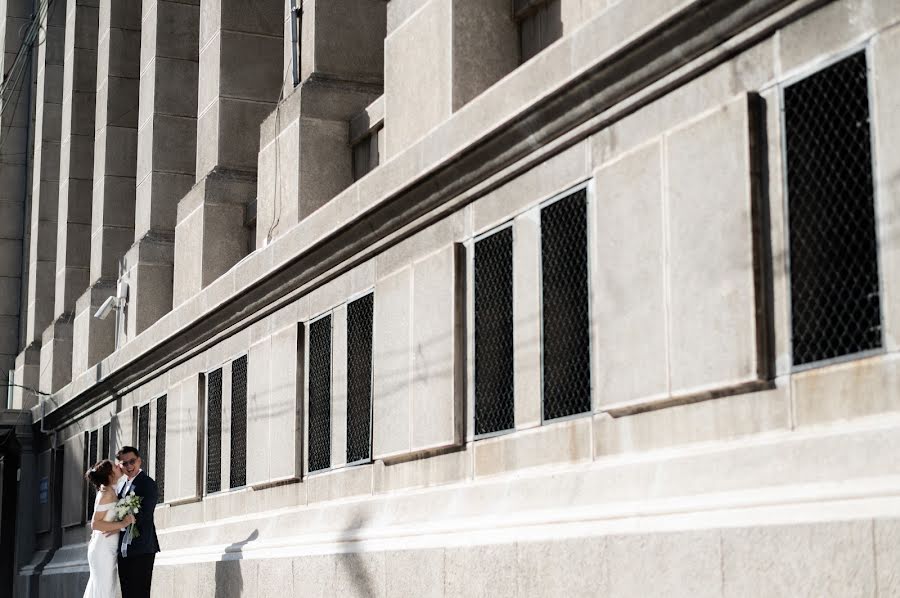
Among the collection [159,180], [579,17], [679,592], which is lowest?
[679,592]

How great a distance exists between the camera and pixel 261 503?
19141 mm

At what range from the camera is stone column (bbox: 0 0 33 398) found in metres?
43.9

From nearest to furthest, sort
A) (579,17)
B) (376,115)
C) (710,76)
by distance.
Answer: (710,76), (579,17), (376,115)

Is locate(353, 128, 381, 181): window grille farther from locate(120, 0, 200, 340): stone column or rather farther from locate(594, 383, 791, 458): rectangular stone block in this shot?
locate(120, 0, 200, 340): stone column

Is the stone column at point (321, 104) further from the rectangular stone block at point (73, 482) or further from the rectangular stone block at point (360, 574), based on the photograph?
the rectangular stone block at point (73, 482)

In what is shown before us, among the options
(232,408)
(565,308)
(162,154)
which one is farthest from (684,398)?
(162,154)

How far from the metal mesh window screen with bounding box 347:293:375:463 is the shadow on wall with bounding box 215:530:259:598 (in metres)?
3.07

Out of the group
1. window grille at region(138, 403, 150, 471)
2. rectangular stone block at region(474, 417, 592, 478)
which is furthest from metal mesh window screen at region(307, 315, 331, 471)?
window grille at region(138, 403, 150, 471)

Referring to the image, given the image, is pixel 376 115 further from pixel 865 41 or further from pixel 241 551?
pixel 865 41

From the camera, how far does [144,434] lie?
2534 cm

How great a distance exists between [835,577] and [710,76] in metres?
3.55

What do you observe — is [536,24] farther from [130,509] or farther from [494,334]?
[130,509]

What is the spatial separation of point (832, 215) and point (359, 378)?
769 cm

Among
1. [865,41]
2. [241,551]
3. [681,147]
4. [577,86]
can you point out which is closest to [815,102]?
[865,41]
